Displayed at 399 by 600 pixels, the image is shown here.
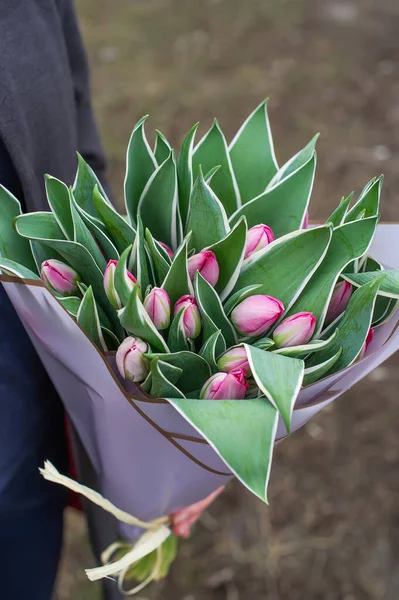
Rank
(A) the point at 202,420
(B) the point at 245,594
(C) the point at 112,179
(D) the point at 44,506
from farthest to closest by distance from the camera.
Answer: (C) the point at 112,179 < (B) the point at 245,594 < (D) the point at 44,506 < (A) the point at 202,420

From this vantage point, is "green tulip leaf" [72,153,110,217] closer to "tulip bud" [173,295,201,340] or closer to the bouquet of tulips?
the bouquet of tulips

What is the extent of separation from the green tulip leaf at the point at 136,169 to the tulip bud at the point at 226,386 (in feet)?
0.54

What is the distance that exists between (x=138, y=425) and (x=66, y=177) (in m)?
0.38

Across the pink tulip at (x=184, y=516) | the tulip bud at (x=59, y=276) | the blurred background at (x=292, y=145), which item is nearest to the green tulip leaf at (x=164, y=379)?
the tulip bud at (x=59, y=276)

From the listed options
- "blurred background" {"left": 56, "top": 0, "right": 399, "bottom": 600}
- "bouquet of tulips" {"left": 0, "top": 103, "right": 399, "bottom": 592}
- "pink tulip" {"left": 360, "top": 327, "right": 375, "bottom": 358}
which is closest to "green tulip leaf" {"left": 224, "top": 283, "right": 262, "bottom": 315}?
"bouquet of tulips" {"left": 0, "top": 103, "right": 399, "bottom": 592}

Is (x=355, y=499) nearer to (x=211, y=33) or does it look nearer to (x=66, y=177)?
(x=66, y=177)

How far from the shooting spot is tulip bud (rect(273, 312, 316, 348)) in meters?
0.47

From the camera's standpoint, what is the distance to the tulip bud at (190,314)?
47 centimetres

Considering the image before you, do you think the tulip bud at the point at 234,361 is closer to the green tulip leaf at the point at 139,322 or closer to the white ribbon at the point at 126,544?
the green tulip leaf at the point at 139,322

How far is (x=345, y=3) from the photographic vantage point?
310cm

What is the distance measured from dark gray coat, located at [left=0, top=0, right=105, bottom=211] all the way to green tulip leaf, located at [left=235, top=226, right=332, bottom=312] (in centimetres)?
28

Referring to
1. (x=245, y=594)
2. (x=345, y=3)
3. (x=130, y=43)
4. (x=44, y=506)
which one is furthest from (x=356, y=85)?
(x=44, y=506)

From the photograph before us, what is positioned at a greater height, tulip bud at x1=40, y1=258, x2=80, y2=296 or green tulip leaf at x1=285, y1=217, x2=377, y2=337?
tulip bud at x1=40, y1=258, x2=80, y2=296

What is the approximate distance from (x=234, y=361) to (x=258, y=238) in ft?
0.34
